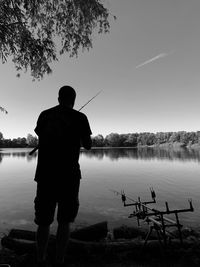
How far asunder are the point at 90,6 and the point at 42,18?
1.88 metres

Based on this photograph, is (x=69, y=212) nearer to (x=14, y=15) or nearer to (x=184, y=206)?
(x=14, y=15)

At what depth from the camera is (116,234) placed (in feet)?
24.7

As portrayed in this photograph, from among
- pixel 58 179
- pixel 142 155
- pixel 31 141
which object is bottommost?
pixel 142 155

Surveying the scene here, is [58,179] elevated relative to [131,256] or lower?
elevated

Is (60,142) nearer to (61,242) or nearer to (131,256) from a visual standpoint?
(61,242)

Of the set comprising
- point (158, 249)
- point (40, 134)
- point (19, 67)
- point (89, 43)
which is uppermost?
point (89, 43)

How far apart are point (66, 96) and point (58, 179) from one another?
128cm

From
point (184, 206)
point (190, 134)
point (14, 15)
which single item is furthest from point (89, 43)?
point (190, 134)

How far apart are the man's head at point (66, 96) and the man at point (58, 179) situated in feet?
1.08

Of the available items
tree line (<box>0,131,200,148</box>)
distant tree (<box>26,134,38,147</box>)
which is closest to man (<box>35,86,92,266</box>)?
tree line (<box>0,131,200,148</box>)

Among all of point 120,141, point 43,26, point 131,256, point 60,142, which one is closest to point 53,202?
point 60,142

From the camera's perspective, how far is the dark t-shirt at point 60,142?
106 inches

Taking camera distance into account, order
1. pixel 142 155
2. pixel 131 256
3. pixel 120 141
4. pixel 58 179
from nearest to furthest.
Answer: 1. pixel 58 179
2. pixel 131 256
3. pixel 142 155
4. pixel 120 141

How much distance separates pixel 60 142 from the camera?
9.02ft
